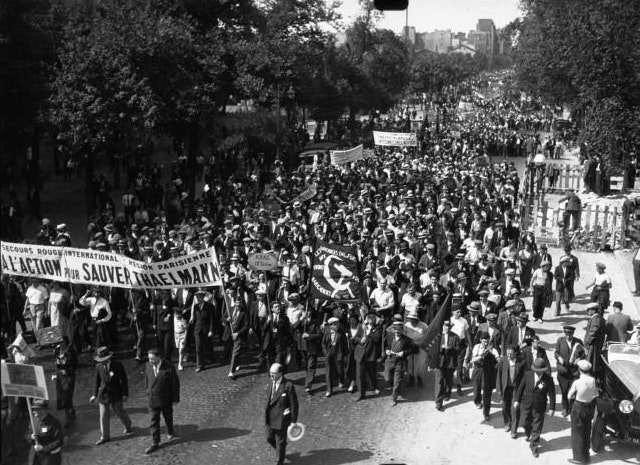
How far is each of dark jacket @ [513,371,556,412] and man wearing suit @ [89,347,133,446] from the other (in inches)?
226

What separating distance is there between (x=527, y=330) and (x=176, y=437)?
18.5 feet

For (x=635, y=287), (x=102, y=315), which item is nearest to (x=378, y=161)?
(x=635, y=287)

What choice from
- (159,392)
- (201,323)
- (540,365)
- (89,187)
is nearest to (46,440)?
(159,392)

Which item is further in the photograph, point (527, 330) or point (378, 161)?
point (378, 161)

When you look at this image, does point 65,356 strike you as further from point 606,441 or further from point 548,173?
point 548,173

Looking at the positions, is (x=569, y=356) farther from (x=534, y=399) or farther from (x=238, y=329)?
(x=238, y=329)

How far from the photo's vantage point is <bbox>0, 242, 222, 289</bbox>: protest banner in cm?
1377

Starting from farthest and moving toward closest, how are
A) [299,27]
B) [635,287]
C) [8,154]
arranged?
[299,27]
[8,154]
[635,287]

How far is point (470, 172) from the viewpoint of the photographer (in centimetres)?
3188

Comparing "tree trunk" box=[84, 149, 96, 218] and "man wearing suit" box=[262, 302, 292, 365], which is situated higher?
"tree trunk" box=[84, 149, 96, 218]

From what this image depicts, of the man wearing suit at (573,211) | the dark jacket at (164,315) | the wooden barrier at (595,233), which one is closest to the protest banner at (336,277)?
the dark jacket at (164,315)

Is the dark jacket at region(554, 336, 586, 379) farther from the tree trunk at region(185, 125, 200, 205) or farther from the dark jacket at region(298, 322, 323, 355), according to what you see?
the tree trunk at region(185, 125, 200, 205)

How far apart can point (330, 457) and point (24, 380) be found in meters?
4.21

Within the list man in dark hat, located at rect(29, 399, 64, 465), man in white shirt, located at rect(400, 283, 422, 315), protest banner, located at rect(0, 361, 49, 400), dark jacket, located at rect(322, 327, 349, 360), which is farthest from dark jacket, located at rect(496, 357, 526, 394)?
protest banner, located at rect(0, 361, 49, 400)
